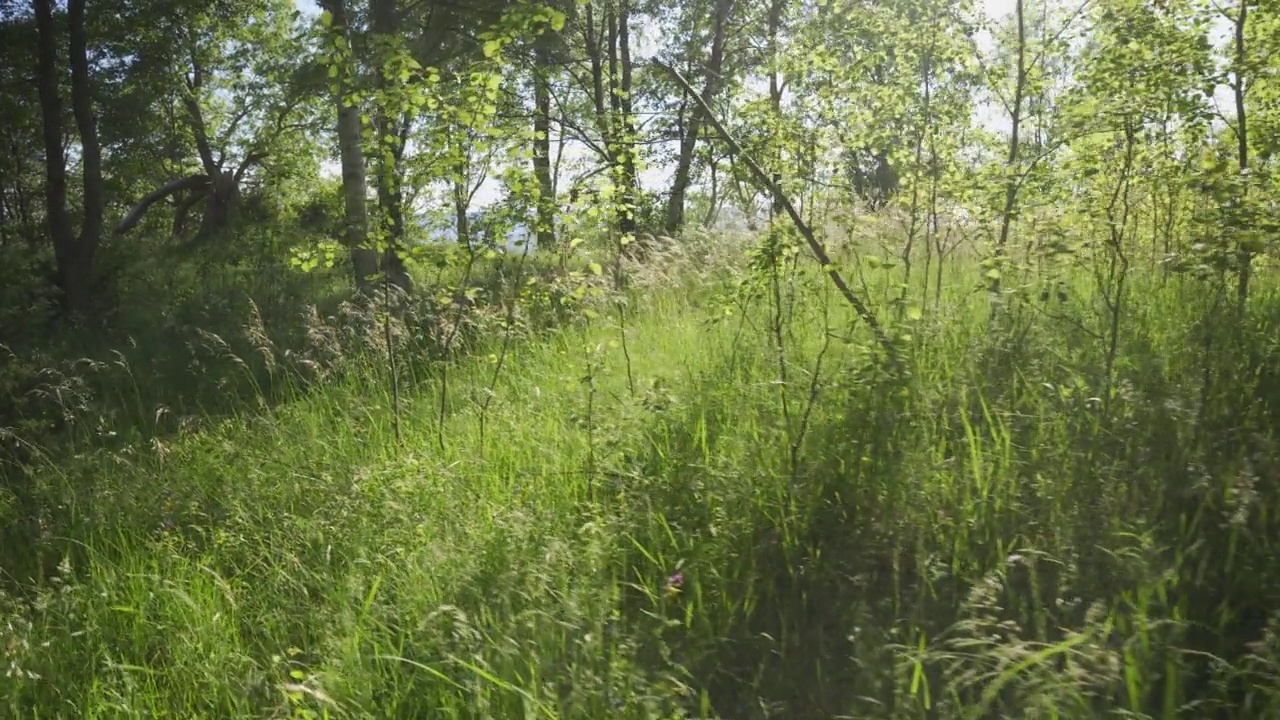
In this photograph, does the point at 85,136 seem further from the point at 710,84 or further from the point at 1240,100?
the point at 1240,100

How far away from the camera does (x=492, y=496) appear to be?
12.3 feet

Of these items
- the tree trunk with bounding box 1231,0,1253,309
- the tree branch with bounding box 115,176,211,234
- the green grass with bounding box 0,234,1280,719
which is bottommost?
the green grass with bounding box 0,234,1280,719

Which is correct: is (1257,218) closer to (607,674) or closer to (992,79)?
(992,79)

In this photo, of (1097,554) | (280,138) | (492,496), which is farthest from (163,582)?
(280,138)

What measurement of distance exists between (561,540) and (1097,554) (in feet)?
5.75

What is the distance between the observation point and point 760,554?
303 cm

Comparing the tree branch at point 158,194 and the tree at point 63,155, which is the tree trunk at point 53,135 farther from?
the tree branch at point 158,194

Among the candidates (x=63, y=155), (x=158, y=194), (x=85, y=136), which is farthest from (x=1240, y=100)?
(x=158, y=194)

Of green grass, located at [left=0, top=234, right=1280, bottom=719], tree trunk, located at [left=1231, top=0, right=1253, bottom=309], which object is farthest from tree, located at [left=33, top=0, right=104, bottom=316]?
tree trunk, located at [left=1231, top=0, right=1253, bottom=309]

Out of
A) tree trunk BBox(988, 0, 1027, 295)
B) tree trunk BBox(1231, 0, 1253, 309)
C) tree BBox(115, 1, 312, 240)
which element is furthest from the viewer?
tree BBox(115, 1, 312, 240)

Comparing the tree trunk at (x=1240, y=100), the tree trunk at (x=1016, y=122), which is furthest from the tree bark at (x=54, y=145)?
the tree trunk at (x=1240, y=100)

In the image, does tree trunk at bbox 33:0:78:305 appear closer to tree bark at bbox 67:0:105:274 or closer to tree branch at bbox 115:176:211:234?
tree bark at bbox 67:0:105:274

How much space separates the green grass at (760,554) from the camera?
242 centimetres

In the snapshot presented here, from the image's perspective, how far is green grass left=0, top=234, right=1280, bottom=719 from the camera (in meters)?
2.42
